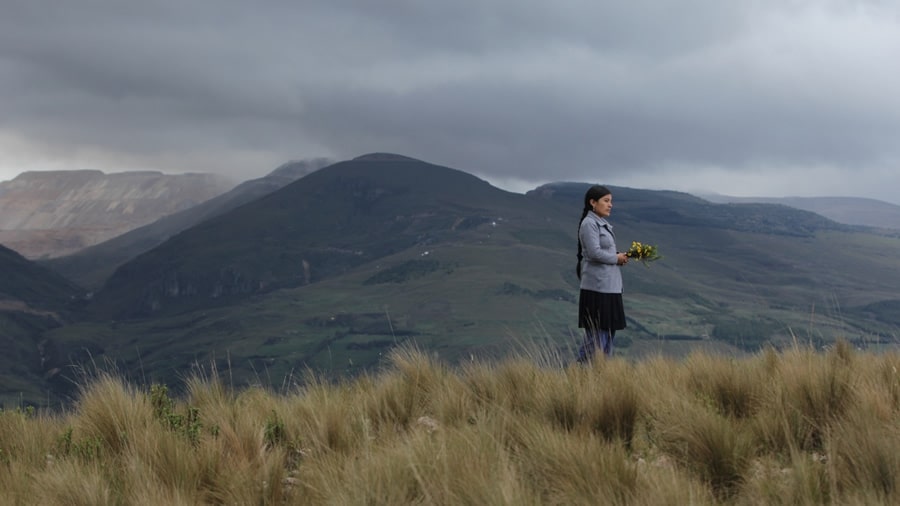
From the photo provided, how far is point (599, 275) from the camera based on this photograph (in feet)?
30.2

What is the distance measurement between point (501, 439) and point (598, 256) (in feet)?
15.1

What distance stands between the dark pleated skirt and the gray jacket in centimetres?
8

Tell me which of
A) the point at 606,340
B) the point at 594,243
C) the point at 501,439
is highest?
the point at 594,243

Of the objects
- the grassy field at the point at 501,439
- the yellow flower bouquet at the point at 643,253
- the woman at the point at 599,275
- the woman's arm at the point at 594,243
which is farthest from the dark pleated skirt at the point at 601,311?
the grassy field at the point at 501,439

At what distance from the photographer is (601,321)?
8984 millimetres

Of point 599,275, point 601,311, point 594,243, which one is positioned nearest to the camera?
point 594,243

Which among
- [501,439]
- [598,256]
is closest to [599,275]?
[598,256]

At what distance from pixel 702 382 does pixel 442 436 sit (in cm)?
275

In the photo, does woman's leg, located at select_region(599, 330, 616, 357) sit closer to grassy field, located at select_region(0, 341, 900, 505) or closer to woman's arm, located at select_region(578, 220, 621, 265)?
woman's arm, located at select_region(578, 220, 621, 265)

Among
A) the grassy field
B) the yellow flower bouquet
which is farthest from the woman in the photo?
the grassy field

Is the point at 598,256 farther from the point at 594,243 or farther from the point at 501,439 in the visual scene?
the point at 501,439

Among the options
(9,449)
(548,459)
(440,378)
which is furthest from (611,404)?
(9,449)

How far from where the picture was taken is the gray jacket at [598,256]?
8.96m

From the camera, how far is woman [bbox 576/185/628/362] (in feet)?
29.4
